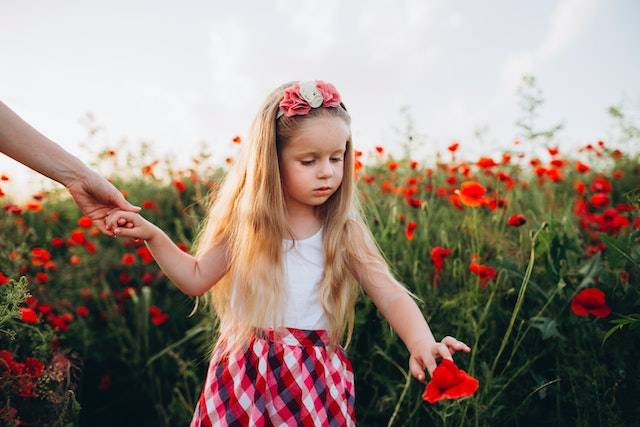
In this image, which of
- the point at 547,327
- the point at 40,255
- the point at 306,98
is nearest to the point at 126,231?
the point at 306,98

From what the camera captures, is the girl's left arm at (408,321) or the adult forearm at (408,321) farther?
the adult forearm at (408,321)

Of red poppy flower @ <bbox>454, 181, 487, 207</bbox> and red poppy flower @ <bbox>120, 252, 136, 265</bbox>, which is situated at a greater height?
red poppy flower @ <bbox>454, 181, 487, 207</bbox>

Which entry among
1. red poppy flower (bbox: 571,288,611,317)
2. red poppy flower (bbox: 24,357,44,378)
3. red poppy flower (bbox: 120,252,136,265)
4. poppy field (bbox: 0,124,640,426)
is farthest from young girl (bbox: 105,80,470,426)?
red poppy flower (bbox: 120,252,136,265)

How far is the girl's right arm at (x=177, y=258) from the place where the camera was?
161cm

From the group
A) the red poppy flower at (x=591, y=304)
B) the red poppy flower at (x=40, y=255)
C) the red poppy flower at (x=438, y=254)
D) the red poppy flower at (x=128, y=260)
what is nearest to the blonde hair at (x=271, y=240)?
the red poppy flower at (x=438, y=254)

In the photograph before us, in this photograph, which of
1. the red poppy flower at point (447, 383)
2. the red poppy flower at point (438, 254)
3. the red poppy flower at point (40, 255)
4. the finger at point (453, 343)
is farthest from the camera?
the red poppy flower at point (40, 255)

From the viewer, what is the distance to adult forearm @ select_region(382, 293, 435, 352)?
1.57 m

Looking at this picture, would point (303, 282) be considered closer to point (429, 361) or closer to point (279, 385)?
point (279, 385)

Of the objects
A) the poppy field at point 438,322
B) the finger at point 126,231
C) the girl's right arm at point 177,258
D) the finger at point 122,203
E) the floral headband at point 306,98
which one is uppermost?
the floral headband at point 306,98

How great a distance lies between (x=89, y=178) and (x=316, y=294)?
79 cm

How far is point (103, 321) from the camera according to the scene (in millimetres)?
3059

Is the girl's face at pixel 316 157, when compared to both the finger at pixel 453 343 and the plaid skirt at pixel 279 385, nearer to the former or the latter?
the plaid skirt at pixel 279 385

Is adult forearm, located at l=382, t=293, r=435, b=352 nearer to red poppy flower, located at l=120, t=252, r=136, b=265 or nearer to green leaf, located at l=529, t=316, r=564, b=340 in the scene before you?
green leaf, located at l=529, t=316, r=564, b=340

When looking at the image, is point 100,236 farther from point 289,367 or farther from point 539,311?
point 539,311
